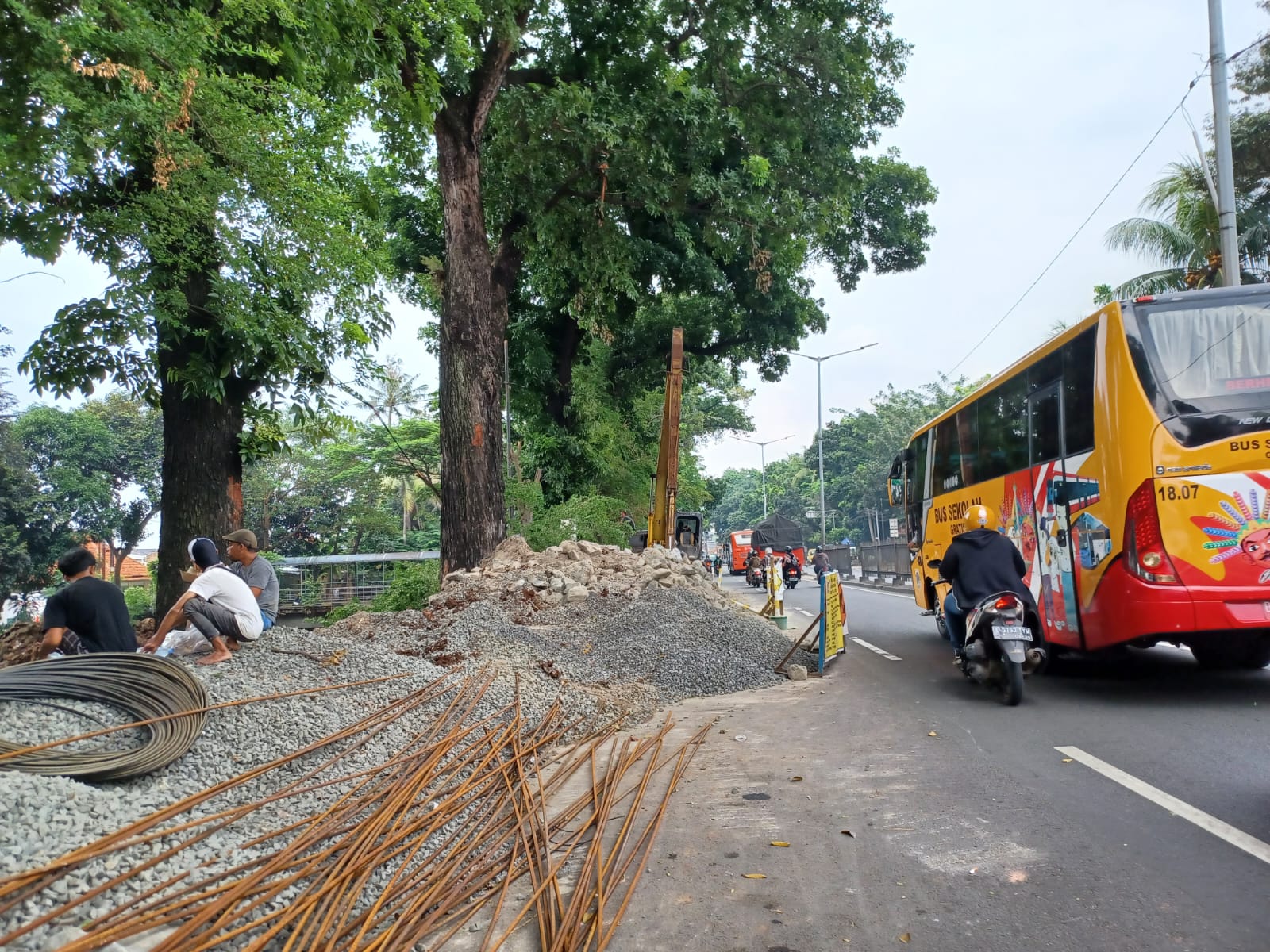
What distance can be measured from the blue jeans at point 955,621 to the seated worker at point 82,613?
23.3 feet

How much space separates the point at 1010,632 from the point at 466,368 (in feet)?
28.7

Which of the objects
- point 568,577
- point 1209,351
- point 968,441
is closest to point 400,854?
point 1209,351

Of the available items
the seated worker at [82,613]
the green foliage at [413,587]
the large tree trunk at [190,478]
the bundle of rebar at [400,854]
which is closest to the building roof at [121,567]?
the green foliage at [413,587]

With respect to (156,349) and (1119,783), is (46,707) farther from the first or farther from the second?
(156,349)

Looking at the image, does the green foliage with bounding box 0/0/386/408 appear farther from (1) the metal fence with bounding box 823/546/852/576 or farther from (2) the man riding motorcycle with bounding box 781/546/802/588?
(1) the metal fence with bounding box 823/546/852/576

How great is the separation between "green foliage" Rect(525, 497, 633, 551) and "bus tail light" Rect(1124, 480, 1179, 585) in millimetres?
13013

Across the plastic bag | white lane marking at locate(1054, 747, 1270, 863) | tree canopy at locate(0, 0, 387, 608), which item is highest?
tree canopy at locate(0, 0, 387, 608)

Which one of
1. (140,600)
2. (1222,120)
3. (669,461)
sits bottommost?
(140,600)

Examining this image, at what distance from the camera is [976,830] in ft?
13.4

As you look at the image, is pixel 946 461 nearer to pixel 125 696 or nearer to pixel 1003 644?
pixel 1003 644

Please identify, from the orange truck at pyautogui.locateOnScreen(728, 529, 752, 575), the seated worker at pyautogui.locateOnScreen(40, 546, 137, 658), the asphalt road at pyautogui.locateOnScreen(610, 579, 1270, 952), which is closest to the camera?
the asphalt road at pyautogui.locateOnScreen(610, 579, 1270, 952)

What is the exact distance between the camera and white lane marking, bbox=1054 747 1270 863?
368 centimetres

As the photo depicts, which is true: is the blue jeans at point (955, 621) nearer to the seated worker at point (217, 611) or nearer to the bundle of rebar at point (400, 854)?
the bundle of rebar at point (400, 854)

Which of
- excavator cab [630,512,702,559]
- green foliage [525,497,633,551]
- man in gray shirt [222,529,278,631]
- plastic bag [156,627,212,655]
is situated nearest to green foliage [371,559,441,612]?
green foliage [525,497,633,551]
